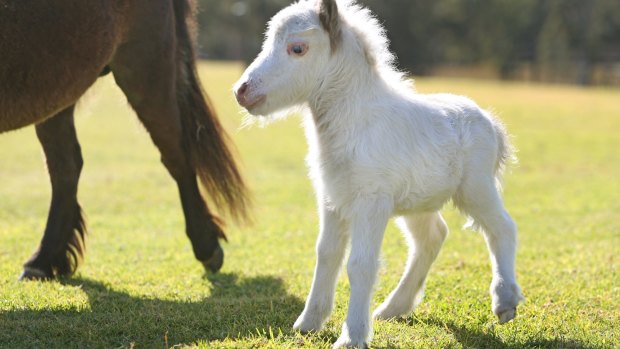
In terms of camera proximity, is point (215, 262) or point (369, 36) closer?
point (369, 36)

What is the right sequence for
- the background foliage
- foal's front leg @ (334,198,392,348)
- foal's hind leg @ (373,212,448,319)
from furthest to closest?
the background foliage
foal's hind leg @ (373,212,448,319)
foal's front leg @ (334,198,392,348)

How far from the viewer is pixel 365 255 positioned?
152 inches

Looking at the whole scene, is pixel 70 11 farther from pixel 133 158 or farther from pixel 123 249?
pixel 133 158

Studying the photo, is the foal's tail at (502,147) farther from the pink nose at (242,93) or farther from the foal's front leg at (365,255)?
the pink nose at (242,93)

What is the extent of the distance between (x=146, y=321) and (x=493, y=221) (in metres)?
2.10

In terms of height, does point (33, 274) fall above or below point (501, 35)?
above

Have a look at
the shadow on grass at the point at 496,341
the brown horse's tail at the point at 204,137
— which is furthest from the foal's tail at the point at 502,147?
the brown horse's tail at the point at 204,137

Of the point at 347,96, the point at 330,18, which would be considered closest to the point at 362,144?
the point at 347,96

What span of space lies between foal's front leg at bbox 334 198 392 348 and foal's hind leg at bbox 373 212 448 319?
0.75 meters

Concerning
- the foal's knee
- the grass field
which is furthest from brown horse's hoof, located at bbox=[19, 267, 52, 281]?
the foal's knee

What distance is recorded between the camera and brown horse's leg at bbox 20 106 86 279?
578 cm

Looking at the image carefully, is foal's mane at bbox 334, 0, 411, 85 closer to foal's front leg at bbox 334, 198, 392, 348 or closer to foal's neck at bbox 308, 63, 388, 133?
foal's neck at bbox 308, 63, 388, 133

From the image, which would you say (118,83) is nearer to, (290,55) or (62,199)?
(62,199)

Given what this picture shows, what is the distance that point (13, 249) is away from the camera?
690 cm
